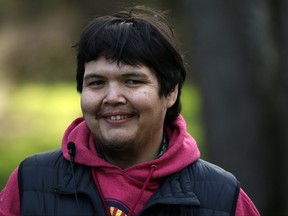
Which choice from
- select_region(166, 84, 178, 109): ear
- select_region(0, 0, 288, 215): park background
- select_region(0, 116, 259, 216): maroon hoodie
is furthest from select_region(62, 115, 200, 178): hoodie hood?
select_region(0, 0, 288, 215): park background

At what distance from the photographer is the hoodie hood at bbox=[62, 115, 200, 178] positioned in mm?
4023

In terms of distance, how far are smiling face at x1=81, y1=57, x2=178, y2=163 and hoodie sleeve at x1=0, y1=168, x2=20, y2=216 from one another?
1.43ft

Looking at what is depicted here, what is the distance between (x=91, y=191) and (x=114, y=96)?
17.1 inches

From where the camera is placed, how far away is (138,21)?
4109 millimetres

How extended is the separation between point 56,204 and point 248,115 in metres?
5.67

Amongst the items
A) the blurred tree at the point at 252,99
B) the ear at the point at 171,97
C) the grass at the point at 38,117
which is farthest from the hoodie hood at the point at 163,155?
the grass at the point at 38,117

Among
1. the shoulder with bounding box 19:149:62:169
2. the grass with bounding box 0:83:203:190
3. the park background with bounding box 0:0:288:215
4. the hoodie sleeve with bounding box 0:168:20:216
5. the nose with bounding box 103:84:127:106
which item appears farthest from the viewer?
the grass with bounding box 0:83:203:190

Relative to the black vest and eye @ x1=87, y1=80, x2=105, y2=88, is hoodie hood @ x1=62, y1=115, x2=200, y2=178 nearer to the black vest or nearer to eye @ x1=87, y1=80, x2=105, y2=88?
the black vest

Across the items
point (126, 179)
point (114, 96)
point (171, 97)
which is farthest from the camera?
point (171, 97)

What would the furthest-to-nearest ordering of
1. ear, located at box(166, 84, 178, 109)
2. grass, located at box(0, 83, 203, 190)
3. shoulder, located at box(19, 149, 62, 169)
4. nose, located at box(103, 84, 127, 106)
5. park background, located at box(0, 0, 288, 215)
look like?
grass, located at box(0, 83, 203, 190), park background, located at box(0, 0, 288, 215), ear, located at box(166, 84, 178, 109), shoulder, located at box(19, 149, 62, 169), nose, located at box(103, 84, 127, 106)

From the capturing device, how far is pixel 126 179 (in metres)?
4.00

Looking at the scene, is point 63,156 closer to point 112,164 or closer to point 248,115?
point 112,164

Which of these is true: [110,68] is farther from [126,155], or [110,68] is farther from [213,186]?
[213,186]

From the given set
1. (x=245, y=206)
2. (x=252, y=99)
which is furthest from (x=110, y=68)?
(x=252, y=99)
